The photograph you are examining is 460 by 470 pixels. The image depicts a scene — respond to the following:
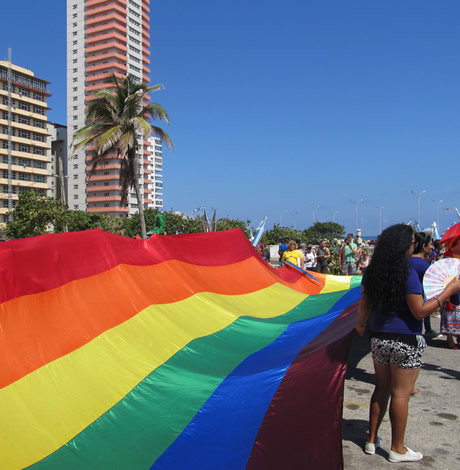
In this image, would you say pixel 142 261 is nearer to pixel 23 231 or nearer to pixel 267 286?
pixel 267 286

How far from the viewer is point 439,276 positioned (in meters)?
3.73

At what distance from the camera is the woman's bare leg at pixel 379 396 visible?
3.45 meters

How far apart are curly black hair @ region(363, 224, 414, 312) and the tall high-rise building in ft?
275

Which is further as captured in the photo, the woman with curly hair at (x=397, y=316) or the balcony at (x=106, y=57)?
the balcony at (x=106, y=57)


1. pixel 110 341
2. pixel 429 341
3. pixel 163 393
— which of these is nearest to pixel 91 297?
pixel 110 341

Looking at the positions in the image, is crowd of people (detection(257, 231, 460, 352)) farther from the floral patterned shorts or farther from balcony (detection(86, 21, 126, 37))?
balcony (detection(86, 21, 126, 37))

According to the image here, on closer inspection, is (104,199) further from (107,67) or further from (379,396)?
(379,396)

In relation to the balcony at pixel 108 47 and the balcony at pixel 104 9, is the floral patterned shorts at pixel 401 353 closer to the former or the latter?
the balcony at pixel 108 47

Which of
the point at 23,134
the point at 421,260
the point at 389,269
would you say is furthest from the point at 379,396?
the point at 23,134

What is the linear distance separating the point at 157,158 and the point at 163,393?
14842 cm

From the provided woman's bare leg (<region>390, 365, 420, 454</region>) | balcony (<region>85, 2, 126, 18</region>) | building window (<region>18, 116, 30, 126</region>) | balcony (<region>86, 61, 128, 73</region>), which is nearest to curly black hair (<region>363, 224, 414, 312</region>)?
woman's bare leg (<region>390, 365, 420, 454</region>)

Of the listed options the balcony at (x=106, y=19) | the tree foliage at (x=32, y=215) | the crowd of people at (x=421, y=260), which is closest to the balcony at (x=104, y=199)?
the balcony at (x=106, y=19)

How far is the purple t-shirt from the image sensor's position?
327 centimetres

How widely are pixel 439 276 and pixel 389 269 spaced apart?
0.72m
